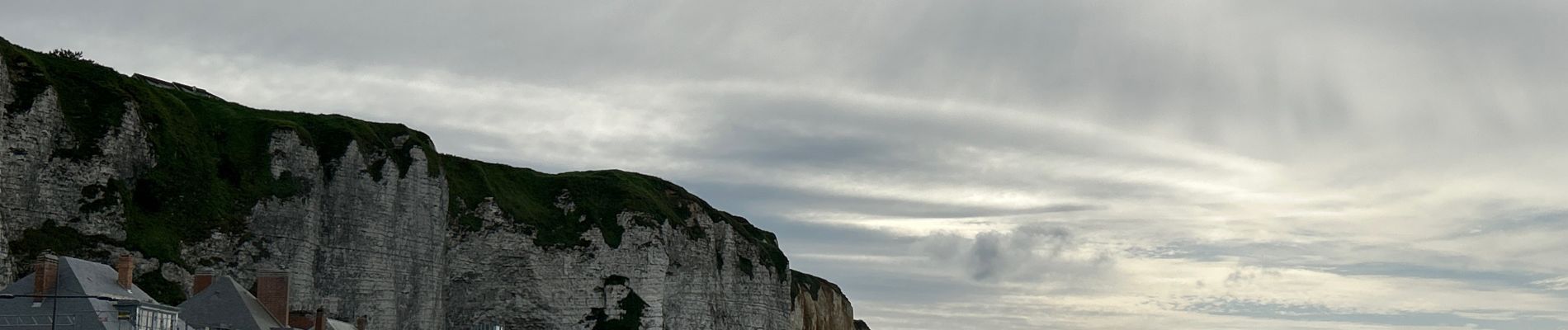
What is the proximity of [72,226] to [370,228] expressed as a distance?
63.3 feet

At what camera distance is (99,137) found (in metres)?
79.8

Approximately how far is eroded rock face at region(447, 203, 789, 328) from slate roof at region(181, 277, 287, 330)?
1644 inches

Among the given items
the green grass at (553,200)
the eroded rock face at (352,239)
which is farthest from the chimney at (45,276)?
the green grass at (553,200)

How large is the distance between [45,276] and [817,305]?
103621mm

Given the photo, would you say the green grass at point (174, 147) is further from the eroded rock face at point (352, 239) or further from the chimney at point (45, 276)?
the chimney at point (45, 276)

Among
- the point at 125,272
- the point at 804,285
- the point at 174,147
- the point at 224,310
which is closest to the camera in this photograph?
the point at 125,272

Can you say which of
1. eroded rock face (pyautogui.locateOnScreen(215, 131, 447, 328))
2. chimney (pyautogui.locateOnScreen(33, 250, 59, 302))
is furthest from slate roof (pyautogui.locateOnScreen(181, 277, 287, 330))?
eroded rock face (pyautogui.locateOnScreen(215, 131, 447, 328))

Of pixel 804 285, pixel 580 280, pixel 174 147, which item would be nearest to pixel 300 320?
pixel 174 147

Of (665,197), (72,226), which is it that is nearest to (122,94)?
(72,226)

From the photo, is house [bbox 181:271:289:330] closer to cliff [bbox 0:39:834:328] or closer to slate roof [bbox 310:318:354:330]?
slate roof [bbox 310:318:354:330]

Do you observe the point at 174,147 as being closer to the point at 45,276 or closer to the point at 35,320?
the point at 45,276

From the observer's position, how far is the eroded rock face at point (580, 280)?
343 ft

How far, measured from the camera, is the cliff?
77.5 metres

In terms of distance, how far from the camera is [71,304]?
52.5 meters
